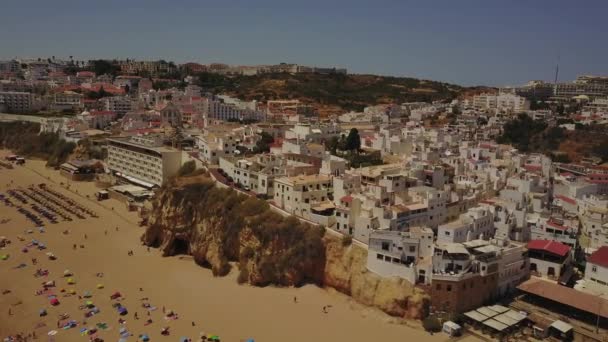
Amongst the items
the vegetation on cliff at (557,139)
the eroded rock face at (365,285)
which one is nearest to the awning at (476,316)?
the eroded rock face at (365,285)

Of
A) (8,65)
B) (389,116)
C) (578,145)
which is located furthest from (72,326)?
(8,65)

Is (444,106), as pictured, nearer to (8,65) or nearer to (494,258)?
(494,258)

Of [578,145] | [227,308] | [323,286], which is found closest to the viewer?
[227,308]

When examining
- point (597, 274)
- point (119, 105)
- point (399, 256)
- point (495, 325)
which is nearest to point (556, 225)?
point (597, 274)

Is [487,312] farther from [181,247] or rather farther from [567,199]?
[181,247]

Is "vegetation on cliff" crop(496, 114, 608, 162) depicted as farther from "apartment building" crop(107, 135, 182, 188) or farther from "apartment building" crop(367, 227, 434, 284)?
"apartment building" crop(107, 135, 182, 188)

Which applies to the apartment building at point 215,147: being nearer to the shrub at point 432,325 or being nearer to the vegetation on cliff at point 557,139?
the shrub at point 432,325

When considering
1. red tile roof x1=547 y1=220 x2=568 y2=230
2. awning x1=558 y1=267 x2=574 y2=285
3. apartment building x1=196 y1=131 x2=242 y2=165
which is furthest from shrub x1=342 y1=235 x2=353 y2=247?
apartment building x1=196 y1=131 x2=242 y2=165
